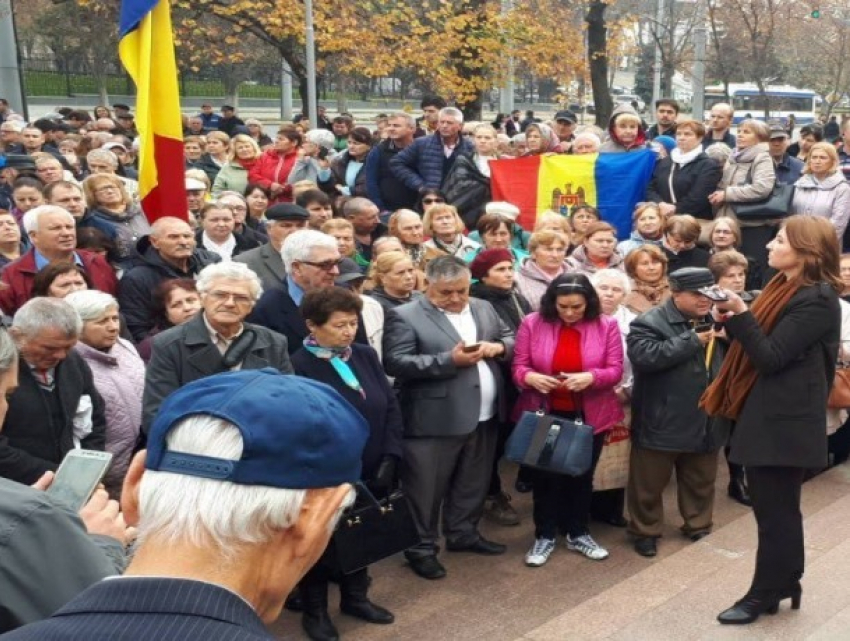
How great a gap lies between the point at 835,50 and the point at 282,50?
2166cm

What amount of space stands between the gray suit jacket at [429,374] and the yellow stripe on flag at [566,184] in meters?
3.93

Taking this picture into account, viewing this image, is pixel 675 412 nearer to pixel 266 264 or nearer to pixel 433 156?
pixel 266 264

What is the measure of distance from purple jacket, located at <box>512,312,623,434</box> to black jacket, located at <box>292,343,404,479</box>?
87cm

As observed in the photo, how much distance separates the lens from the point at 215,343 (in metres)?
4.73

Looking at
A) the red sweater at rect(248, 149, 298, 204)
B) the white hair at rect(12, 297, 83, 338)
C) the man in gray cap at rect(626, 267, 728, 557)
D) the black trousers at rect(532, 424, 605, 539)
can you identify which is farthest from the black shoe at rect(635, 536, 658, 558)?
the red sweater at rect(248, 149, 298, 204)

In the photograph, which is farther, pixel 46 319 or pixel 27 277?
pixel 27 277

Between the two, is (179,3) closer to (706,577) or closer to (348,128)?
(348,128)

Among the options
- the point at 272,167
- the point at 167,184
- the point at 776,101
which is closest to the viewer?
the point at 167,184

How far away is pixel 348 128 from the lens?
15336mm

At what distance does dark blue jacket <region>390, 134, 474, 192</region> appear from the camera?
9289 mm

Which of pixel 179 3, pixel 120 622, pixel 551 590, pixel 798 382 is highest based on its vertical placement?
pixel 179 3

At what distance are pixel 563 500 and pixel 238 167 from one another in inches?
231

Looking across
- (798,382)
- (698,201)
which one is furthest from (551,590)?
(698,201)

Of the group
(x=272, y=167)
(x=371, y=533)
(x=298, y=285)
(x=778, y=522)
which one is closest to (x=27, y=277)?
(x=298, y=285)
